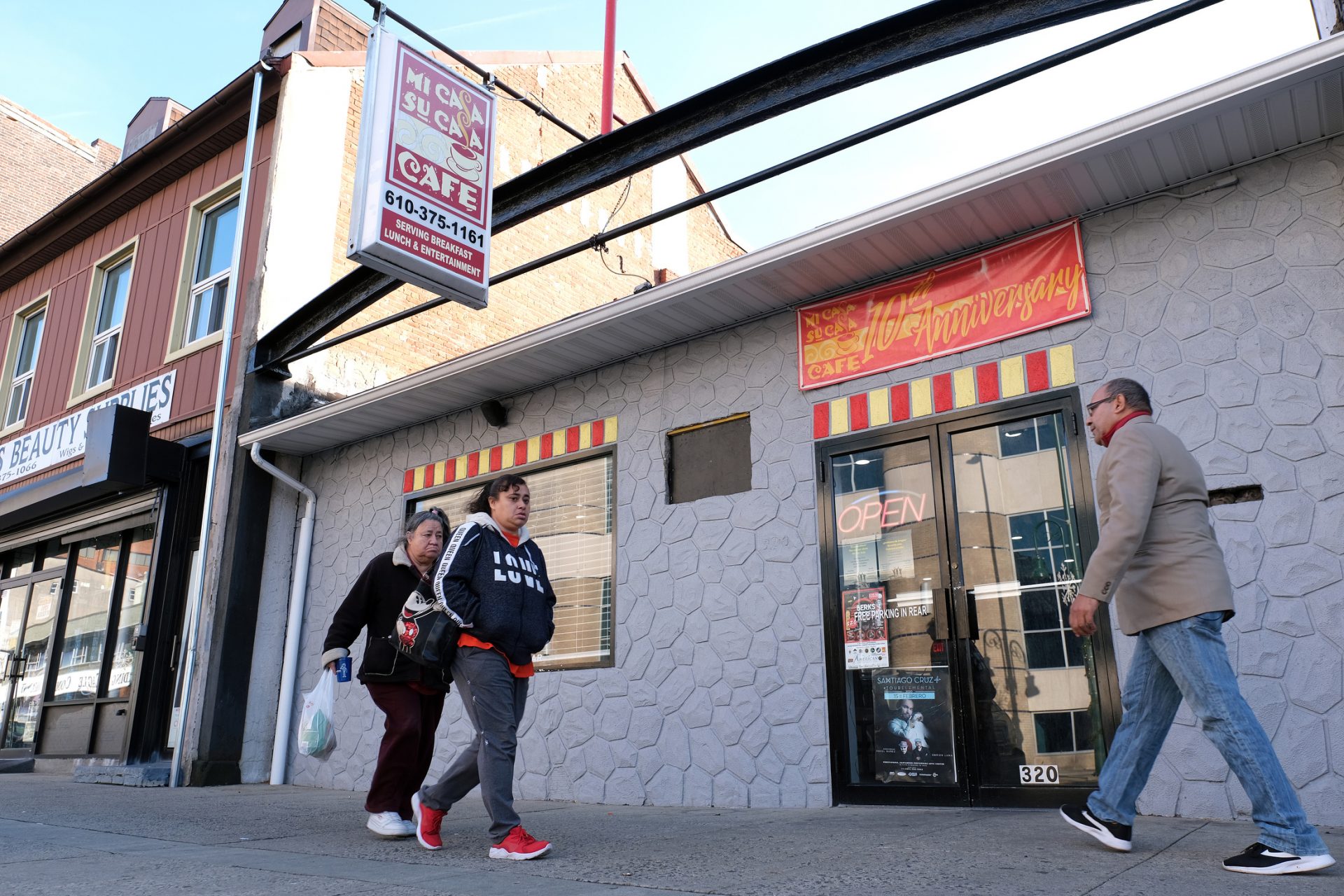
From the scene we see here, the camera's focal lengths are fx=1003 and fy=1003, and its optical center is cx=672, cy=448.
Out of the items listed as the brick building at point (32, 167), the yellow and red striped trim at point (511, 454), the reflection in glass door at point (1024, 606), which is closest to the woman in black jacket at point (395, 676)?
the yellow and red striped trim at point (511, 454)

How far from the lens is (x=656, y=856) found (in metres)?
4.15

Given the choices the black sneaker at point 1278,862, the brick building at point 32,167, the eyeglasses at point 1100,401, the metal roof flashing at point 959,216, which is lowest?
the black sneaker at point 1278,862

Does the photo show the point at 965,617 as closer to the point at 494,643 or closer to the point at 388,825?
the point at 494,643

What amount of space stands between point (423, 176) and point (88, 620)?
8.63 metres

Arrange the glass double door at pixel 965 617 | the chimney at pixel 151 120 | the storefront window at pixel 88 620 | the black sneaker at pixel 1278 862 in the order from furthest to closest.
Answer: the chimney at pixel 151 120, the storefront window at pixel 88 620, the glass double door at pixel 965 617, the black sneaker at pixel 1278 862

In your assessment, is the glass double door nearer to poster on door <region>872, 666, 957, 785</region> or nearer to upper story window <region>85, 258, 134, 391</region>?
poster on door <region>872, 666, 957, 785</region>

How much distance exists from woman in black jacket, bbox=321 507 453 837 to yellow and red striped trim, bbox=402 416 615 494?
2778 mm

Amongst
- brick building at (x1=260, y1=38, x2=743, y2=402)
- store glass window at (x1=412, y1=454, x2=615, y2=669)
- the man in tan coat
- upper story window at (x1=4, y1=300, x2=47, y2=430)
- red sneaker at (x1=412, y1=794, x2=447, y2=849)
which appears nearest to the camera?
the man in tan coat

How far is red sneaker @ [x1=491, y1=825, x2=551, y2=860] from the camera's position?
13.5 ft

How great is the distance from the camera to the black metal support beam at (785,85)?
5.61 m

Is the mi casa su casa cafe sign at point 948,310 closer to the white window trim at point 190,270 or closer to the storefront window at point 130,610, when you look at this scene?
the white window trim at point 190,270

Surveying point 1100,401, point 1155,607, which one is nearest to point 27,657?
point 1100,401

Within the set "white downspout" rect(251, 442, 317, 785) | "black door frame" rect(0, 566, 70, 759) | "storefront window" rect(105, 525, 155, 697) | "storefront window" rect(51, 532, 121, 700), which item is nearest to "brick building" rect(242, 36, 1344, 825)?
"white downspout" rect(251, 442, 317, 785)

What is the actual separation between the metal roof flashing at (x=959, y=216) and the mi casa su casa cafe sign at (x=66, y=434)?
4182mm
